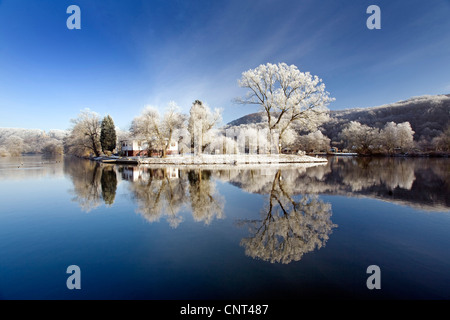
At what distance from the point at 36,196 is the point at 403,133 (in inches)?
2715

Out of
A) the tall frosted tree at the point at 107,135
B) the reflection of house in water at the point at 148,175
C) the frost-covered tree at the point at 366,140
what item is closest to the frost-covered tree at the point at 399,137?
the frost-covered tree at the point at 366,140

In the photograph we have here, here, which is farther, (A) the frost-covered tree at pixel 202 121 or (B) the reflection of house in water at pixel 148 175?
(A) the frost-covered tree at pixel 202 121

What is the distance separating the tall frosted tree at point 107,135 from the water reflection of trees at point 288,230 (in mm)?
54172

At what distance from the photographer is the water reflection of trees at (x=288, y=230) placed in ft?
12.9

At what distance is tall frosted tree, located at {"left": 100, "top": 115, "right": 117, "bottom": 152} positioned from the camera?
50.9 metres

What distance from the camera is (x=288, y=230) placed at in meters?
4.90

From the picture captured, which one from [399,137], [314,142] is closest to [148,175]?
[399,137]

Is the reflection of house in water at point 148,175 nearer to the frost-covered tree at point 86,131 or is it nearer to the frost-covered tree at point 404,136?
the frost-covered tree at point 86,131

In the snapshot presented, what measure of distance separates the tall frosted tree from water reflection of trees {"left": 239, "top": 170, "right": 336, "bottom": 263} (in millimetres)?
54172

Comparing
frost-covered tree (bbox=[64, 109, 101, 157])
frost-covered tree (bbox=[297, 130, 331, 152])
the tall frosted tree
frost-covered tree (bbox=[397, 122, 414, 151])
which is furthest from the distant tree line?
frost-covered tree (bbox=[397, 122, 414, 151])

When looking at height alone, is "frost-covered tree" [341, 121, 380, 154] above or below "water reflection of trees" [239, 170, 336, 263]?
above

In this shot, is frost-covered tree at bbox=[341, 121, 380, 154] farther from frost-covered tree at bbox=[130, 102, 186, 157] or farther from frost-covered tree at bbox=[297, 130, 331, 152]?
frost-covered tree at bbox=[130, 102, 186, 157]

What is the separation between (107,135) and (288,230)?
5634cm
